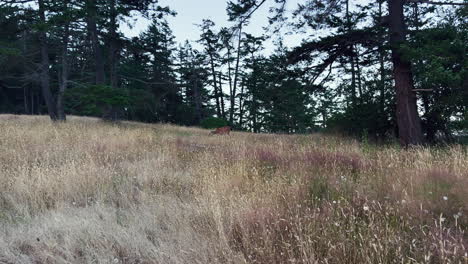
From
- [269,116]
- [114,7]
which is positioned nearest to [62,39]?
[114,7]

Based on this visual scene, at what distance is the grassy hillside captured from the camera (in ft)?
6.36

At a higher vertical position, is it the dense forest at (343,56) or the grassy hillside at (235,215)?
the dense forest at (343,56)

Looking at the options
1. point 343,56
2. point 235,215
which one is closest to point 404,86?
point 343,56

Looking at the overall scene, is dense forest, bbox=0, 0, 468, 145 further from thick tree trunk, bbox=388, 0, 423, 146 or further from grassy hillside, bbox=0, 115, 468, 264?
grassy hillside, bbox=0, 115, 468, 264

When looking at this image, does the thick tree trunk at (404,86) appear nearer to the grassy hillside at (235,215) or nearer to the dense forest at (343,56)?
the dense forest at (343,56)

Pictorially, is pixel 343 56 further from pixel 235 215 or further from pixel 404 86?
pixel 235 215

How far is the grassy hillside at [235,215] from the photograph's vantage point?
194cm

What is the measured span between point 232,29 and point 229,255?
7656mm

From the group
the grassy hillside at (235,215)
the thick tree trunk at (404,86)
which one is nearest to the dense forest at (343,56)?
the thick tree trunk at (404,86)

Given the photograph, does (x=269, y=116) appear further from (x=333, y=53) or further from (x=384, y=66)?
(x=333, y=53)

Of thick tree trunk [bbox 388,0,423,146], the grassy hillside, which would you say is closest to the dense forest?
thick tree trunk [bbox 388,0,423,146]

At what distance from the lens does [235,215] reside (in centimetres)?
253

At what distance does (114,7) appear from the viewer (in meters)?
12.7

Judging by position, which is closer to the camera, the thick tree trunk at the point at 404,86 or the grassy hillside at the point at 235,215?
the grassy hillside at the point at 235,215
